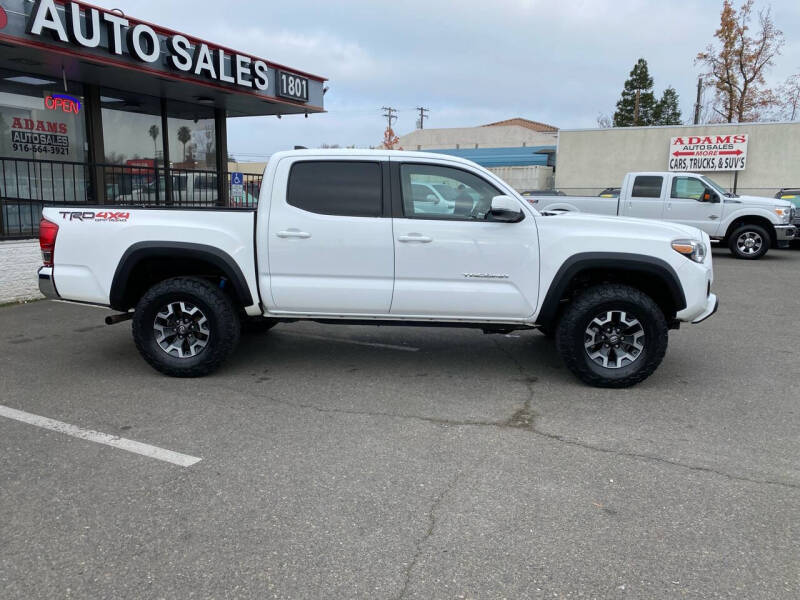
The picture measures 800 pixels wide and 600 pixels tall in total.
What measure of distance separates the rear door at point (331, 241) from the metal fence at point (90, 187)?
2910 millimetres

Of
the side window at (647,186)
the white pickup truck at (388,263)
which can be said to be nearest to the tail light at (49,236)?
the white pickup truck at (388,263)

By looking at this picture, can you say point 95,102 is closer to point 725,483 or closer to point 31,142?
point 31,142

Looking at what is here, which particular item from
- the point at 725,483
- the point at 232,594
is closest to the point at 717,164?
the point at 725,483

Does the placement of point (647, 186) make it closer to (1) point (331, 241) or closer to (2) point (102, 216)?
(1) point (331, 241)

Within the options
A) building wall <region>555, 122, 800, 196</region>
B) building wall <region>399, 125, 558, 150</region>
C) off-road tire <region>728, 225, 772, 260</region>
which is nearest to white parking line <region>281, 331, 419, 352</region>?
off-road tire <region>728, 225, 772, 260</region>

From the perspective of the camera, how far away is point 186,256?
17.3ft

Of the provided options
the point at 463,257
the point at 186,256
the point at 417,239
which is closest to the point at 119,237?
the point at 186,256

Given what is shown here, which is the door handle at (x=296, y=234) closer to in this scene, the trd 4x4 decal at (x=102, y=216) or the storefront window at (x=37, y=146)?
the trd 4x4 decal at (x=102, y=216)

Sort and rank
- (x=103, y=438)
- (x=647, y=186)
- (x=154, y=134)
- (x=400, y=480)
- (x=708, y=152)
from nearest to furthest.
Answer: (x=400, y=480) < (x=103, y=438) < (x=154, y=134) < (x=647, y=186) < (x=708, y=152)

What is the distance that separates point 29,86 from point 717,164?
2278cm

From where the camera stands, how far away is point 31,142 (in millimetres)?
11148

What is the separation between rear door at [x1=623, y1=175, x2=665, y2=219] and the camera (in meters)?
15.0

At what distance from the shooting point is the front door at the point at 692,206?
48.5 ft

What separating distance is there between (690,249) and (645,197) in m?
10.9
